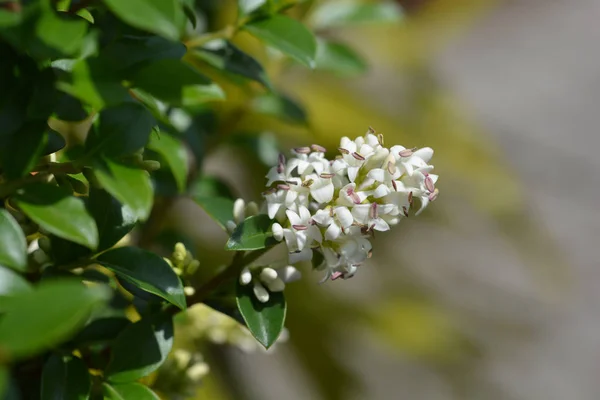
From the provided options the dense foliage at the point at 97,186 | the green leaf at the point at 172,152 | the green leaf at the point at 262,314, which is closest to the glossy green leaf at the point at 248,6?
the dense foliage at the point at 97,186

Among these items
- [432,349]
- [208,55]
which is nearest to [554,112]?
[432,349]

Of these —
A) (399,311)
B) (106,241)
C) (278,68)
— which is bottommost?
(399,311)

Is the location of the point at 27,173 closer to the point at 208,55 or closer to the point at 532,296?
the point at 208,55

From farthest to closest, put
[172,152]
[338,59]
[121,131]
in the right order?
[338,59], [172,152], [121,131]

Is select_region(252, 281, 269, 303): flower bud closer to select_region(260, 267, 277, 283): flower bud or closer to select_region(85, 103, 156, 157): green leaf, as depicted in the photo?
select_region(260, 267, 277, 283): flower bud

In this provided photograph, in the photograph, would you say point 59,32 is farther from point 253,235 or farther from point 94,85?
point 253,235

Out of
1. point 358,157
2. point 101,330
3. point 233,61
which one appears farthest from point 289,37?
point 101,330
